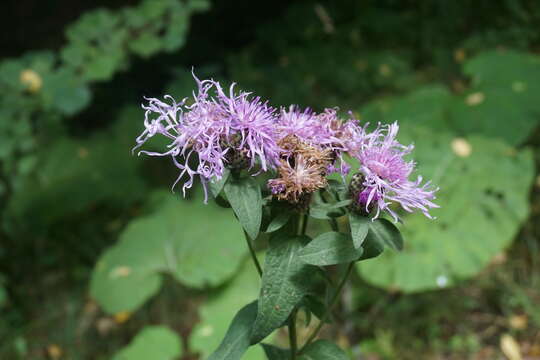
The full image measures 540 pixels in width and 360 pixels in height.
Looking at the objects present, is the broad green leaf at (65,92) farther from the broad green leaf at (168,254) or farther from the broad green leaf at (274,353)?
the broad green leaf at (274,353)

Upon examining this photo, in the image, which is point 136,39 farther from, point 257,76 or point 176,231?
point 257,76

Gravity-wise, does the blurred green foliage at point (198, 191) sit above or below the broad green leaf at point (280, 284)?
below

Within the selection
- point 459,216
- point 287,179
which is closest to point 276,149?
point 287,179

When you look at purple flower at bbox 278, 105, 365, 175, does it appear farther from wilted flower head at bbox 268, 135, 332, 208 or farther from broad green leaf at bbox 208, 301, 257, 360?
Answer: broad green leaf at bbox 208, 301, 257, 360

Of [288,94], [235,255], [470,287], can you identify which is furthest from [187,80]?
[470,287]

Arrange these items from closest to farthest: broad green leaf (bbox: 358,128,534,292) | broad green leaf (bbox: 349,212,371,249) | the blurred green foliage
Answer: broad green leaf (bbox: 349,212,371,249), broad green leaf (bbox: 358,128,534,292), the blurred green foliage

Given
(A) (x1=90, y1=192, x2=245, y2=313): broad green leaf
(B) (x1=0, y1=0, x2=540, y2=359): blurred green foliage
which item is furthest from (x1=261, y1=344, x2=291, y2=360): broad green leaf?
(A) (x1=90, y1=192, x2=245, y2=313): broad green leaf

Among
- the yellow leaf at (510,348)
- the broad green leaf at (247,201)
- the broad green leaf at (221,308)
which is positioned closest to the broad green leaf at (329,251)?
the broad green leaf at (247,201)

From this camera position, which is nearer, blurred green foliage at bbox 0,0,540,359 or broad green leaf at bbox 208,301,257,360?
broad green leaf at bbox 208,301,257,360
